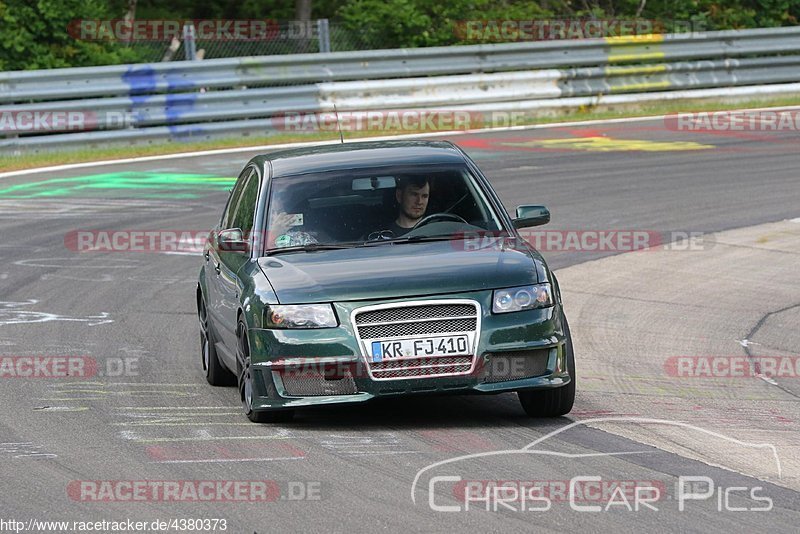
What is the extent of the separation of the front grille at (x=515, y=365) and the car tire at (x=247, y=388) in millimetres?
1101

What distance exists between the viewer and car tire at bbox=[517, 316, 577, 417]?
8.23m

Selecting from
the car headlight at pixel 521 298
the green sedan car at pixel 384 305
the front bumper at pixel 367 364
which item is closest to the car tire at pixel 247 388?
the green sedan car at pixel 384 305

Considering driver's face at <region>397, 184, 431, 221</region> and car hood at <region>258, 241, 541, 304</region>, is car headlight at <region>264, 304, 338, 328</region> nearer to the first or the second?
car hood at <region>258, 241, 541, 304</region>

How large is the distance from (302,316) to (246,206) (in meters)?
1.89

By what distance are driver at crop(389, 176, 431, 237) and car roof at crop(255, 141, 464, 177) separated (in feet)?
0.60

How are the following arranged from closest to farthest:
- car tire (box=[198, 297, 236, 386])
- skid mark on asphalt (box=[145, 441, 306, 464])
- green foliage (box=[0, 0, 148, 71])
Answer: skid mark on asphalt (box=[145, 441, 306, 464]), car tire (box=[198, 297, 236, 386]), green foliage (box=[0, 0, 148, 71])

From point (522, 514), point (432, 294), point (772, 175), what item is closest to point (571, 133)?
point (772, 175)

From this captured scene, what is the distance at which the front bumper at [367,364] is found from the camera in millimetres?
7992

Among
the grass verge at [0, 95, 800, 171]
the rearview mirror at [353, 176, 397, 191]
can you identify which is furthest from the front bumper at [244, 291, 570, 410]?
the grass verge at [0, 95, 800, 171]

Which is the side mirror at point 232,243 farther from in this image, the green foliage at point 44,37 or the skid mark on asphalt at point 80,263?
the green foliage at point 44,37

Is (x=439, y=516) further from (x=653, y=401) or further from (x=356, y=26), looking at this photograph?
(x=356, y=26)

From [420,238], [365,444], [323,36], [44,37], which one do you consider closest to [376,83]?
[323,36]

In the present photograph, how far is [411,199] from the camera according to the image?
9273mm

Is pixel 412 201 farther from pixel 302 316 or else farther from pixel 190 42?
pixel 190 42
